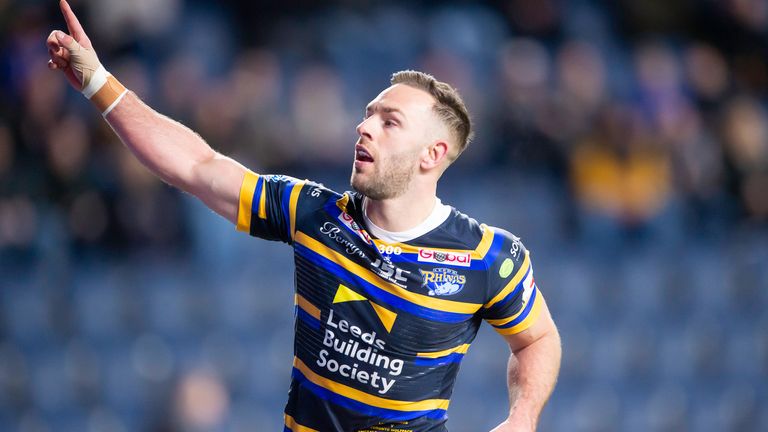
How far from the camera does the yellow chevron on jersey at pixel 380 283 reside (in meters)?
4.42

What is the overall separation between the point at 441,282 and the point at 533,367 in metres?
0.61

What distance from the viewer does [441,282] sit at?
4.46 m

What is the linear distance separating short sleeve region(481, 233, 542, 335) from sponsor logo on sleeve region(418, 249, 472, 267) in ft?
0.39

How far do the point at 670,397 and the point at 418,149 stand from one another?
6623 millimetres

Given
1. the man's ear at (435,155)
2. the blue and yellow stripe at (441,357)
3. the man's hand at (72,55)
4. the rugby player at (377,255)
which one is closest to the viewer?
the man's hand at (72,55)

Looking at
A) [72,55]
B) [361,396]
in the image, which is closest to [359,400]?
[361,396]

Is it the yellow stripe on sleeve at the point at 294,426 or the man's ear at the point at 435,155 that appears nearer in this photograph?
the yellow stripe on sleeve at the point at 294,426

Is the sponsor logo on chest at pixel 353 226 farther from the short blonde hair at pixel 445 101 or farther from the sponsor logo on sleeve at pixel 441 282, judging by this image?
the short blonde hair at pixel 445 101

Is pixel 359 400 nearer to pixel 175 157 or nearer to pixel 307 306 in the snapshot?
pixel 307 306

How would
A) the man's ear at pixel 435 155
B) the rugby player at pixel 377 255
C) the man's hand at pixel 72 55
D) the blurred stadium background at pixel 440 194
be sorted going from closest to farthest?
the man's hand at pixel 72 55 → the rugby player at pixel 377 255 → the man's ear at pixel 435 155 → the blurred stadium background at pixel 440 194

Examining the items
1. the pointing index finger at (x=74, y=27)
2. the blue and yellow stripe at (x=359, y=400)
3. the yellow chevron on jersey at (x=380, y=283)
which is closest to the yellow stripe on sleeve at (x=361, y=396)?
the blue and yellow stripe at (x=359, y=400)

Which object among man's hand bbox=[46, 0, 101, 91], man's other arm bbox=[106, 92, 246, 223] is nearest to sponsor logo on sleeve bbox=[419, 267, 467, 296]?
man's other arm bbox=[106, 92, 246, 223]

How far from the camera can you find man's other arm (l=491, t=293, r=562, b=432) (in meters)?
4.60

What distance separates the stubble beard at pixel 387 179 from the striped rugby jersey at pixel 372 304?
0.19 m
